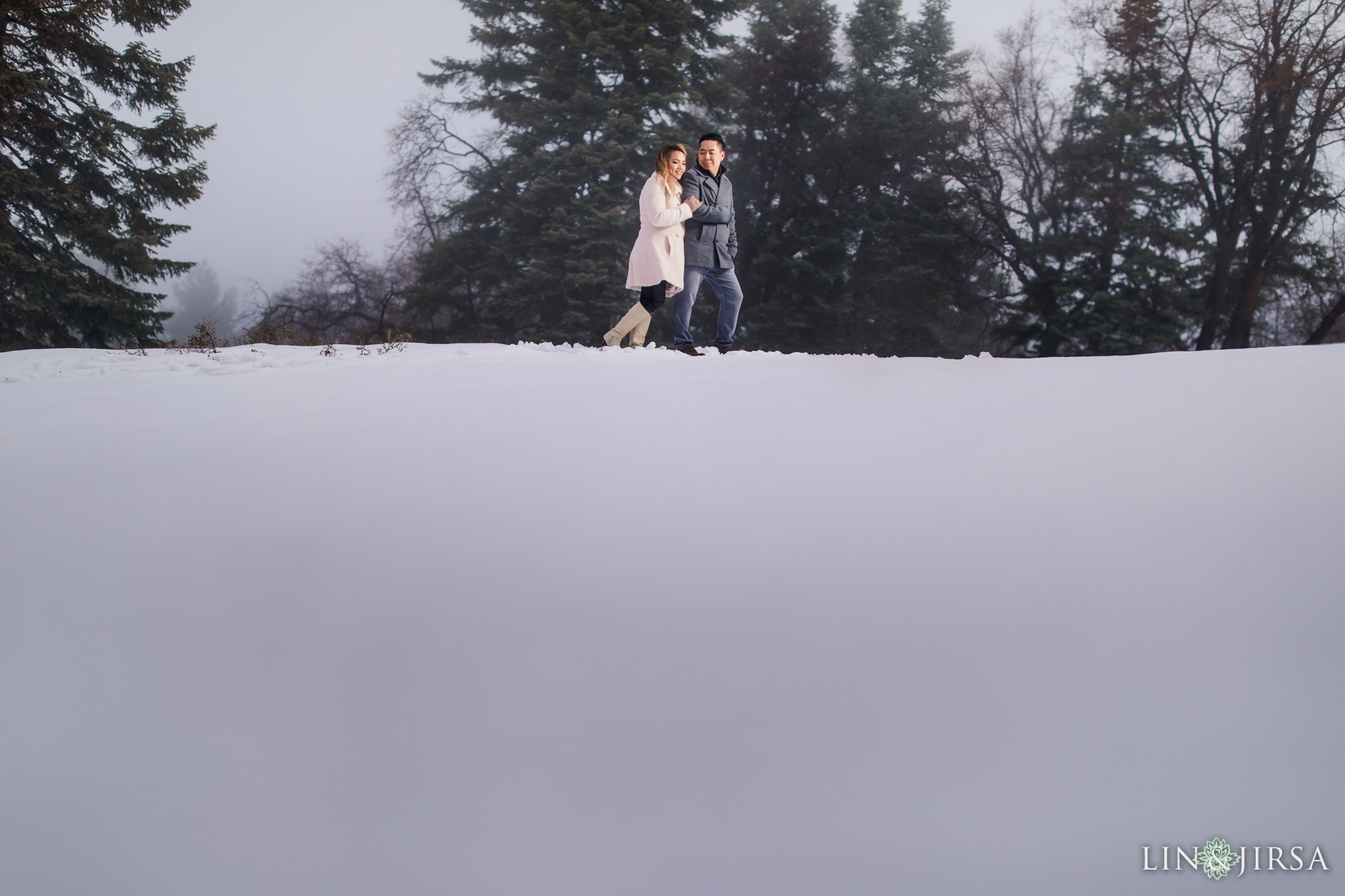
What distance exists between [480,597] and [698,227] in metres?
4.75

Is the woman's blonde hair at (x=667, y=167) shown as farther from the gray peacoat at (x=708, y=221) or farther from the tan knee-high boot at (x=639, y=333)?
the tan knee-high boot at (x=639, y=333)

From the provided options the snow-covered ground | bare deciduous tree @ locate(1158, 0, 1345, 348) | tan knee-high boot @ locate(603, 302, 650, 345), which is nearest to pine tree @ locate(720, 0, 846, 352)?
bare deciduous tree @ locate(1158, 0, 1345, 348)

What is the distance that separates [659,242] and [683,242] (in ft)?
0.77

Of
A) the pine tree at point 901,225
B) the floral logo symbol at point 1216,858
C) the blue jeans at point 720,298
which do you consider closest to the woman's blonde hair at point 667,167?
the blue jeans at point 720,298

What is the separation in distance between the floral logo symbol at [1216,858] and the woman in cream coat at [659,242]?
487 cm

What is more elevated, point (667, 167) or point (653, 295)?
point (667, 167)

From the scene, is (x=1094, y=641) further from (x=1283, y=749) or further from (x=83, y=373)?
(x=83, y=373)

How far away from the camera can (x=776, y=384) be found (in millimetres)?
3523

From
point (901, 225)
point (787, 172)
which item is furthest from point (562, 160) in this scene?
point (901, 225)

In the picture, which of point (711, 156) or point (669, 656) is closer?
point (669, 656)

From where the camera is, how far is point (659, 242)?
19.8ft

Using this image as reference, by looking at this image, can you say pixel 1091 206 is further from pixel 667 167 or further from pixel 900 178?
pixel 667 167

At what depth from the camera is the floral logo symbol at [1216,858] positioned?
1.43 m

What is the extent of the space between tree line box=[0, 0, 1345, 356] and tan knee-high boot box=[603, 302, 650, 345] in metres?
9.13
